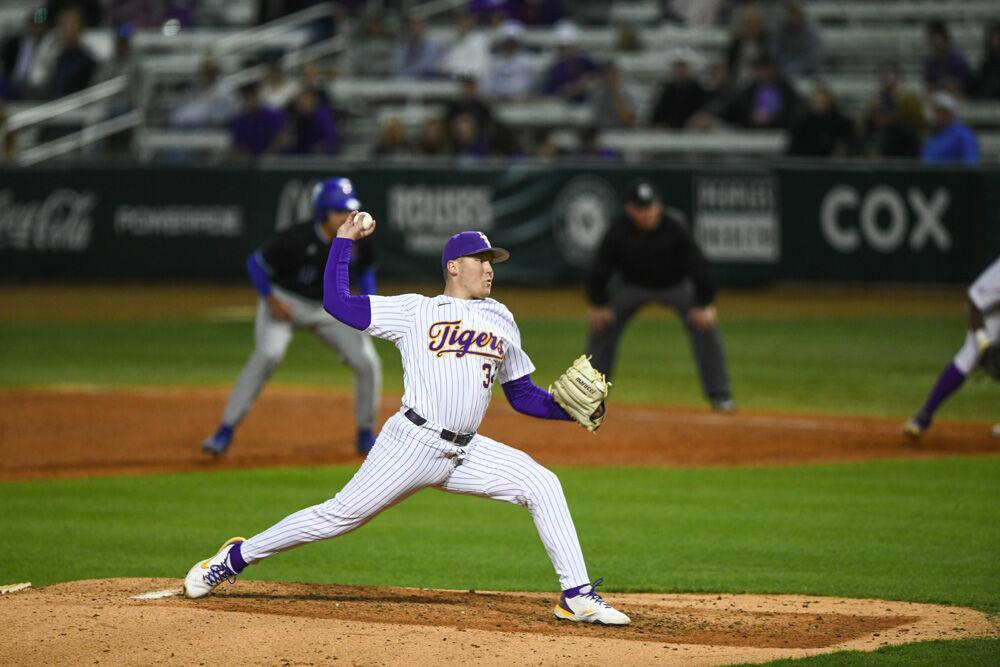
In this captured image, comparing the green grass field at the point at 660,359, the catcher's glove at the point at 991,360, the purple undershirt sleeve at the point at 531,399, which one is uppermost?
the purple undershirt sleeve at the point at 531,399

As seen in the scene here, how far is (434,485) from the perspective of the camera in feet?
21.3

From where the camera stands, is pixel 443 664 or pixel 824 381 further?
pixel 824 381

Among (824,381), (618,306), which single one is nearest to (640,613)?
(618,306)

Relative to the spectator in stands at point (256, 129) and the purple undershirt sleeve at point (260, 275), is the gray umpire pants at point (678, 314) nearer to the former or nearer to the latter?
the purple undershirt sleeve at point (260, 275)

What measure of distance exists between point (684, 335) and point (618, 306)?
627 cm

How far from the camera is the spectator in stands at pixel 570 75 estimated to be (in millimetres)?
23953

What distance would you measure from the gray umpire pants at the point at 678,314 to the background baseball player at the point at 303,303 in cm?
A: 285

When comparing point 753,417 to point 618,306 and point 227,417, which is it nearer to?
point 618,306

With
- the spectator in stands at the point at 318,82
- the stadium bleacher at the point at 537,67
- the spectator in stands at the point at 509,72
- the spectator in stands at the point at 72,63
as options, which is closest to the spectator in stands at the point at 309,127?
the spectator in stands at the point at 318,82

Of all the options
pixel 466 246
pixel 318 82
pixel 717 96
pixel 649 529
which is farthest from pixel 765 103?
pixel 466 246

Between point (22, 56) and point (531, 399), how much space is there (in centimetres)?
2107

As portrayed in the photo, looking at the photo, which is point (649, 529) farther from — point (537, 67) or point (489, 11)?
point (489, 11)

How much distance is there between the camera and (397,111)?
2466 centimetres

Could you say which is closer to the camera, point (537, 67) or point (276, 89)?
point (276, 89)
